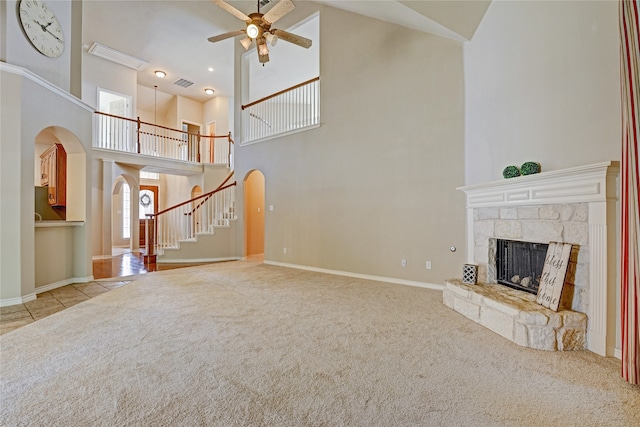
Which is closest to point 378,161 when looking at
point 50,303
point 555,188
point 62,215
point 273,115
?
point 555,188

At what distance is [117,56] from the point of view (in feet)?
26.7

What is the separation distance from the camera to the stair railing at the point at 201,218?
7254 millimetres

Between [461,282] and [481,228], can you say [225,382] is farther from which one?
[481,228]

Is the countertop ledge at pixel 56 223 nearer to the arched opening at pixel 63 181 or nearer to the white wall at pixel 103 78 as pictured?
the arched opening at pixel 63 181

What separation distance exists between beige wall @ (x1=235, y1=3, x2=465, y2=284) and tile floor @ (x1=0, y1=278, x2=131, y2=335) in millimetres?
3214

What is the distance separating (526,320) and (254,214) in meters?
6.71

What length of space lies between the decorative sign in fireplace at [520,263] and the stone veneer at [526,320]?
0.53 ft

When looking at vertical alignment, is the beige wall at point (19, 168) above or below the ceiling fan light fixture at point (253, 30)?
below

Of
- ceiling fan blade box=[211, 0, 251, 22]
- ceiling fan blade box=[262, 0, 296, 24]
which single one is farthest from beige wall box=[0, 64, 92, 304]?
ceiling fan blade box=[262, 0, 296, 24]

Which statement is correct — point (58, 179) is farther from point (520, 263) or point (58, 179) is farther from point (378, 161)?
point (520, 263)

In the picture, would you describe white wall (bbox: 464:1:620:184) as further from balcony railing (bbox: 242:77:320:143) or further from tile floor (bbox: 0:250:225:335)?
tile floor (bbox: 0:250:225:335)

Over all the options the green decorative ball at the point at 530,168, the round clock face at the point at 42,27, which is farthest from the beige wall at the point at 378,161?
the round clock face at the point at 42,27

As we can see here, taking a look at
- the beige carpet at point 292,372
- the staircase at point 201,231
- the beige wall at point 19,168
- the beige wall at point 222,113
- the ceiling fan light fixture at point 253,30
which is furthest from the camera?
the beige wall at point 222,113

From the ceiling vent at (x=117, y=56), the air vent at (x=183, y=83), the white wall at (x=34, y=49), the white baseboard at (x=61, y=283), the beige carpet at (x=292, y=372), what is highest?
the air vent at (x=183, y=83)
